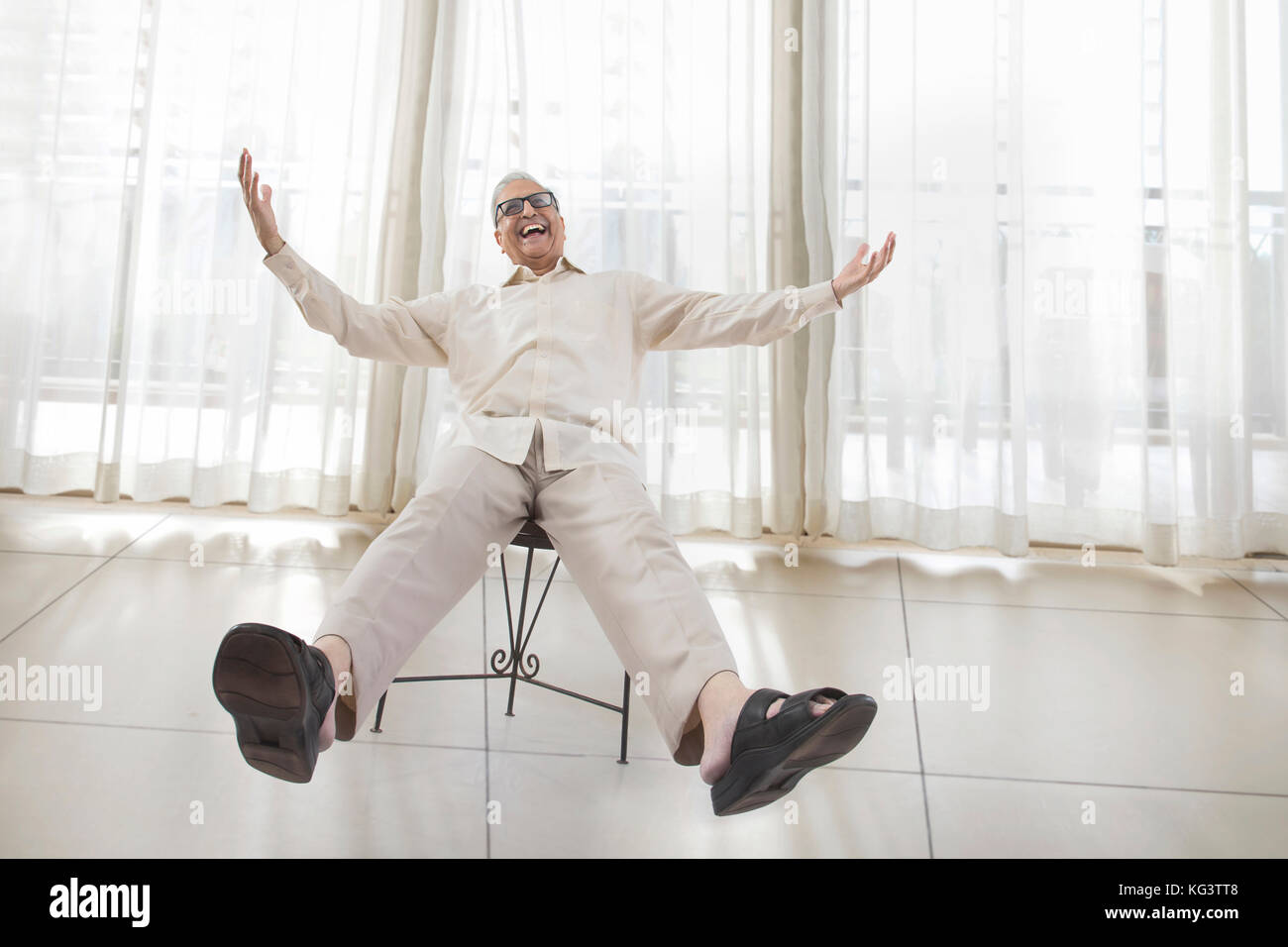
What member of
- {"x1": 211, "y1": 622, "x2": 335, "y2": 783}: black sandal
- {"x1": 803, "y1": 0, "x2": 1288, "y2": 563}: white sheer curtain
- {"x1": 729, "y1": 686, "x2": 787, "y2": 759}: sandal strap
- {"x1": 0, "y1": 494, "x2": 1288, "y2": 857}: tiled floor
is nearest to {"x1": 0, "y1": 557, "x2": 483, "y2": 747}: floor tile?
{"x1": 0, "y1": 494, "x2": 1288, "y2": 857}: tiled floor

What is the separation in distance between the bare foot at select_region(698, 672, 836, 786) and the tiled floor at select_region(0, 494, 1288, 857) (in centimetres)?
15

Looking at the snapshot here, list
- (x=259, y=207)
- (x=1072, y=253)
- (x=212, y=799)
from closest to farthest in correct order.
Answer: (x=212, y=799)
(x=259, y=207)
(x=1072, y=253)

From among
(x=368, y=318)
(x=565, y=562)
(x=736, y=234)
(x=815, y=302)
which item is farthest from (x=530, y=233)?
Result: (x=736, y=234)

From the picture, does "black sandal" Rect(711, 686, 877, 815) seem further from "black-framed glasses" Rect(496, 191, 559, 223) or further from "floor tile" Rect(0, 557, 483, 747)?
"black-framed glasses" Rect(496, 191, 559, 223)

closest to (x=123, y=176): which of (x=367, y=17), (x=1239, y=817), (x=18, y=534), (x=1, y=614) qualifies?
(x=367, y=17)

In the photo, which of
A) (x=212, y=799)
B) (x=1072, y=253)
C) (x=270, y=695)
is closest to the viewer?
(x=270, y=695)

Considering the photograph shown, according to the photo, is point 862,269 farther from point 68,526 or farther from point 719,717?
point 68,526

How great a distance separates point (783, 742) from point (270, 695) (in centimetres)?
64

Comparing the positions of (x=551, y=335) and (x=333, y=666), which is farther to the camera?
(x=551, y=335)

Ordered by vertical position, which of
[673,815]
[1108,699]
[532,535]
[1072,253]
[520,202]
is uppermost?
[1072,253]

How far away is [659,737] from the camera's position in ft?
5.89

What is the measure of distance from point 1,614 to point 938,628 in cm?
215
